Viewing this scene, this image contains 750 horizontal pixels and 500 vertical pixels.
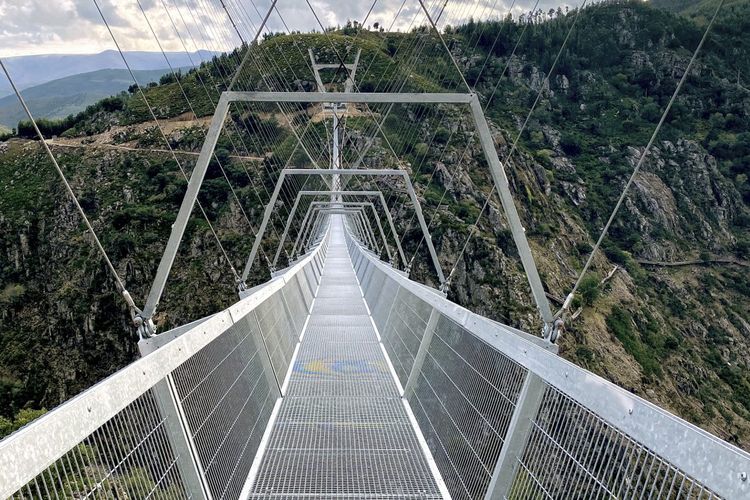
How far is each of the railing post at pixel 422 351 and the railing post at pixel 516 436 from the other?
241 cm

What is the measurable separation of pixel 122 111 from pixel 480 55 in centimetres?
5902

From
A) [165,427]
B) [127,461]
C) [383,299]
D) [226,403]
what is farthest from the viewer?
[383,299]

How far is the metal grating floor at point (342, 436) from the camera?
455 cm

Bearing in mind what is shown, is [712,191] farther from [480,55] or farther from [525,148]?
[480,55]

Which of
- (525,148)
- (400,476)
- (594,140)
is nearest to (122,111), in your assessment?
(525,148)

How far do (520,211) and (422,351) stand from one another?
66.8 metres

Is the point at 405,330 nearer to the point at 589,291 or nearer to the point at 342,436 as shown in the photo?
the point at 342,436

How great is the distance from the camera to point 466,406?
448 centimetres

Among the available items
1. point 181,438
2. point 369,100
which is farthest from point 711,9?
point 181,438

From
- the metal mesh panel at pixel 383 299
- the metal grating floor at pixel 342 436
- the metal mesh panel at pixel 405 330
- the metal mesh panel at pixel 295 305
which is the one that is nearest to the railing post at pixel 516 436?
the metal grating floor at pixel 342 436

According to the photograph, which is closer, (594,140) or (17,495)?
(17,495)

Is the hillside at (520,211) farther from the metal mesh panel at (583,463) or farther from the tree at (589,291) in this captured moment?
the metal mesh panel at (583,463)

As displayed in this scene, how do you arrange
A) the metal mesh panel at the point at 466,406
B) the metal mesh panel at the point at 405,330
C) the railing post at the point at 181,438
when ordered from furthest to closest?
the metal mesh panel at the point at 405,330, the metal mesh panel at the point at 466,406, the railing post at the point at 181,438

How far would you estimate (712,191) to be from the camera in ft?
310
